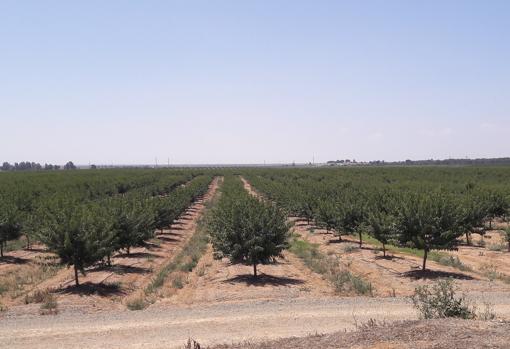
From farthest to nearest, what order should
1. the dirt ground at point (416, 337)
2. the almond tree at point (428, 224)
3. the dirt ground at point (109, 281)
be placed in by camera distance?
the almond tree at point (428, 224) → the dirt ground at point (109, 281) → the dirt ground at point (416, 337)

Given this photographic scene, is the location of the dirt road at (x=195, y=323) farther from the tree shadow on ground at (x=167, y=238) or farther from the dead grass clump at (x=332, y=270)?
the tree shadow on ground at (x=167, y=238)

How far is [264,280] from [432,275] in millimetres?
7757

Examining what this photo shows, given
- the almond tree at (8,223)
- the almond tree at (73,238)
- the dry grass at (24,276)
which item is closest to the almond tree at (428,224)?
the almond tree at (73,238)

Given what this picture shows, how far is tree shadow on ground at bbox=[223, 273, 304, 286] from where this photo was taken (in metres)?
21.2

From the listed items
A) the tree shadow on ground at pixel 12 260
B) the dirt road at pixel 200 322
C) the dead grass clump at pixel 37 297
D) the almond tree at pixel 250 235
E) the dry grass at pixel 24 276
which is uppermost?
the almond tree at pixel 250 235

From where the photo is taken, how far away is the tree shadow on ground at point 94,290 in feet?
65.1

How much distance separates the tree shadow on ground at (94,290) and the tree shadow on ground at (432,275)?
13004 mm

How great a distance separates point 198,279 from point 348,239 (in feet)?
54.3

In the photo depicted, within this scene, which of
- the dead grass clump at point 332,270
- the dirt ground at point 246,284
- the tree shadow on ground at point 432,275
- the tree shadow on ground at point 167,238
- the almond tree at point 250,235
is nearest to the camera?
the dirt ground at point 246,284

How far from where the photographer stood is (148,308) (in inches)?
680

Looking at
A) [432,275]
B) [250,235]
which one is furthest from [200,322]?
[432,275]

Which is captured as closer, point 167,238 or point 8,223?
point 8,223

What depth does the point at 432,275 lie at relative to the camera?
22.4 m

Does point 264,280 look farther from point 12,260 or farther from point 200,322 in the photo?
point 12,260
